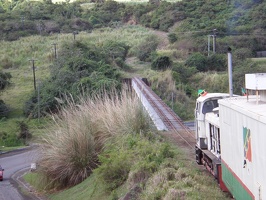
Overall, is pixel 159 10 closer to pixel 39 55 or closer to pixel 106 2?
pixel 106 2

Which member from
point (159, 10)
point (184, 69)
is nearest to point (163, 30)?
point (159, 10)

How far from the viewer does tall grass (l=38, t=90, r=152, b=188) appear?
67.8ft

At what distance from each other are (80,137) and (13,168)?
58.0ft

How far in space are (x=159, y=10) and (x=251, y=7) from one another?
2826 cm

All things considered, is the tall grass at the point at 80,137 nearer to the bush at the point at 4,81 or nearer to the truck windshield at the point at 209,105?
the truck windshield at the point at 209,105

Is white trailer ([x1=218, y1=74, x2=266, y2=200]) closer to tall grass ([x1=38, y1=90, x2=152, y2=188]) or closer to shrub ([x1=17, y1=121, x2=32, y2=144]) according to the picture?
tall grass ([x1=38, y1=90, x2=152, y2=188])

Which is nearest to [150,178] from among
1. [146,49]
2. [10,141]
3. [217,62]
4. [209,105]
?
[209,105]

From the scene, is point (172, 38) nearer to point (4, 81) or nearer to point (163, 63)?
point (163, 63)

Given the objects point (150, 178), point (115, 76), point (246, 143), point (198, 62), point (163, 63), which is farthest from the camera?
point (198, 62)

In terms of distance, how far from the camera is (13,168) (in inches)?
1469

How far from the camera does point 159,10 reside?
323 ft

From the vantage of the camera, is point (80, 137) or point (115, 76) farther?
point (115, 76)

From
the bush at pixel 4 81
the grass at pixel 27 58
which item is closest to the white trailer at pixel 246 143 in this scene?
the grass at pixel 27 58

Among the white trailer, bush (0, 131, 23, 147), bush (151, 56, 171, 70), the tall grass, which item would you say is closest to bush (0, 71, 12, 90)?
bush (0, 131, 23, 147)
